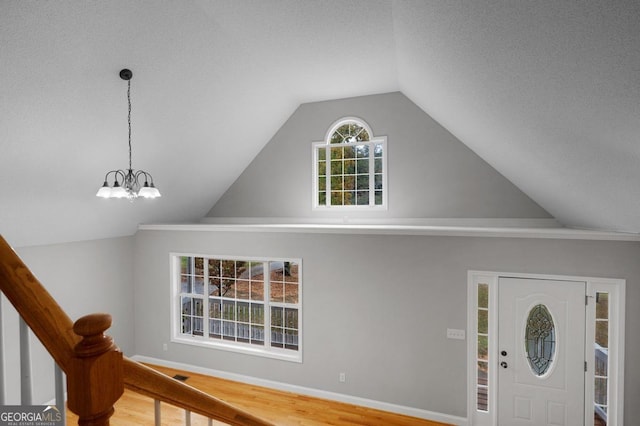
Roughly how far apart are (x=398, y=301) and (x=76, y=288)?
190 inches

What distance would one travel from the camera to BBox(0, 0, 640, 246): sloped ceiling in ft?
5.95

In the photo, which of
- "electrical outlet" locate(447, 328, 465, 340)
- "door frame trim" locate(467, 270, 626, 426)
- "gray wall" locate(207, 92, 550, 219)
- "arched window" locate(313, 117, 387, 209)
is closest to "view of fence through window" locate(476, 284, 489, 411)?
"door frame trim" locate(467, 270, 626, 426)

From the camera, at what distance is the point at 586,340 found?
384 centimetres

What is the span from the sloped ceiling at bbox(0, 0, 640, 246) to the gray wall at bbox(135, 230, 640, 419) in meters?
0.73

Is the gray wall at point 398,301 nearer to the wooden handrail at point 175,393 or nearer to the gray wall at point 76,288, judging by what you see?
the gray wall at point 76,288

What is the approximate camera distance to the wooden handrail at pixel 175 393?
0.94m

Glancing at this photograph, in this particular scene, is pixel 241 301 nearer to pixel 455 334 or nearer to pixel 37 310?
pixel 455 334

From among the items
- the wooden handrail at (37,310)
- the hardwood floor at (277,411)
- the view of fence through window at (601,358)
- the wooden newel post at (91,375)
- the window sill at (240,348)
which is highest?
the wooden handrail at (37,310)

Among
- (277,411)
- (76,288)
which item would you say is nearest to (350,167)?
(277,411)

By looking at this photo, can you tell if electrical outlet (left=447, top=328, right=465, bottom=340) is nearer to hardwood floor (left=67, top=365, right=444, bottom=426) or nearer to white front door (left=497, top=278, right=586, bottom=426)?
white front door (left=497, top=278, right=586, bottom=426)

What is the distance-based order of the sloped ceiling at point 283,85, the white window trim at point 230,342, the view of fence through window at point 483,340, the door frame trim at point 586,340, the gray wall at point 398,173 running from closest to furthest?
the sloped ceiling at point 283,85 < the door frame trim at point 586,340 < the view of fence through window at point 483,340 < the white window trim at point 230,342 < the gray wall at point 398,173

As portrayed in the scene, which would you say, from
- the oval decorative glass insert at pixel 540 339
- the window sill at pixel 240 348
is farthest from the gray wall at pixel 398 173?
the window sill at pixel 240 348

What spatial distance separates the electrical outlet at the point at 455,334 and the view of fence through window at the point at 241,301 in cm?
212

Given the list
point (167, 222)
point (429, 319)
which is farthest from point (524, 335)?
point (167, 222)
